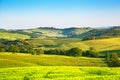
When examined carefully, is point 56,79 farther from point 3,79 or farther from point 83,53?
point 83,53

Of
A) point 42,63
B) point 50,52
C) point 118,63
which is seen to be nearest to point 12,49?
point 50,52

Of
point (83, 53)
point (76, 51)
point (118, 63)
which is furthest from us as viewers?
point (83, 53)

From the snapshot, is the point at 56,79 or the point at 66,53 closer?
the point at 56,79

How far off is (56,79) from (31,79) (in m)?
2.59

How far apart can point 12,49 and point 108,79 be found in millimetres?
134989

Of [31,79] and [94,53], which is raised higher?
[31,79]

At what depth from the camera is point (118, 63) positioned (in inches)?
3826

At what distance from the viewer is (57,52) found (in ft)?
559

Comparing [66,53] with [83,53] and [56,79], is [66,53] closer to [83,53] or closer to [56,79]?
[83,53]

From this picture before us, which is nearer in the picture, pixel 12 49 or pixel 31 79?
pixel 31 79

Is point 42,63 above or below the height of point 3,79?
below

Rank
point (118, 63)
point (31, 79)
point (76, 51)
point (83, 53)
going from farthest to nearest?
point (83, 53)
point (76, 51)
point (118, 63)
point (31, 79)

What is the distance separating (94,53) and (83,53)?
7.53 m

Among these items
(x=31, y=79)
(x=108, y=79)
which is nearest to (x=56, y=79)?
(x=31, y=79)
